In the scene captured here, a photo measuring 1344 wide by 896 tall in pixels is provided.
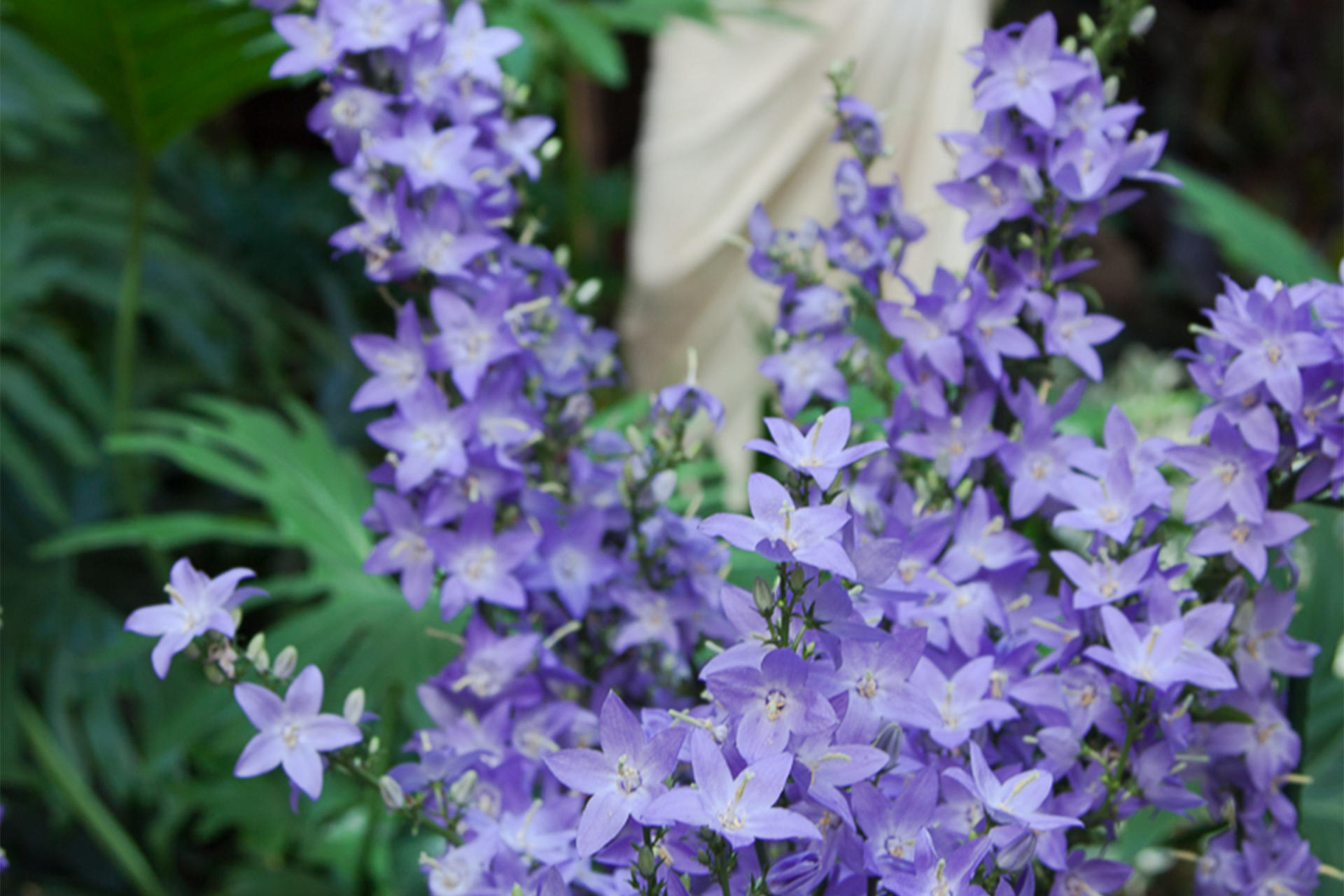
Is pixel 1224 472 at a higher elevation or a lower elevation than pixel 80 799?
higher

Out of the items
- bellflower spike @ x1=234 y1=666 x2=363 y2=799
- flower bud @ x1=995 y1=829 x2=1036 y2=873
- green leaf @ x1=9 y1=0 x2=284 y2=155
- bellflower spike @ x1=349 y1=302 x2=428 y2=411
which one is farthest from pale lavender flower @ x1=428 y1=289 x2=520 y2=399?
green leaf @ x1=9 y1=0 x2=284 y2=155

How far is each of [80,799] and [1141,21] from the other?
970mm

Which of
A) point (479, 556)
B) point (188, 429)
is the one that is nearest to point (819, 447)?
point (479, 556)

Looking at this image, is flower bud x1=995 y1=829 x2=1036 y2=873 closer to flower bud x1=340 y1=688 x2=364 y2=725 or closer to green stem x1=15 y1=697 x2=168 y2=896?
flower bud x1=340 y1=688 x2=364 y2=725

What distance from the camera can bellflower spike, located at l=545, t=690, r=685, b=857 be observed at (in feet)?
0.85

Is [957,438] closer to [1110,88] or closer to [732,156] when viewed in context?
[1110,88]

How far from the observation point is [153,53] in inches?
41.9

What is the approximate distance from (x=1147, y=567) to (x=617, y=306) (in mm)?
2120

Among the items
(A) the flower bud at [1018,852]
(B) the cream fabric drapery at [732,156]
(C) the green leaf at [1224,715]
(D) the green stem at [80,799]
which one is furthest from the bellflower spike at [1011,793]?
(B) the cream fabric drapery at [732,156]

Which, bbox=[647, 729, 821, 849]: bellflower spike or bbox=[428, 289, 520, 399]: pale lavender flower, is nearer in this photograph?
bbox=[647, 729, 821, 849]: bellflower spike

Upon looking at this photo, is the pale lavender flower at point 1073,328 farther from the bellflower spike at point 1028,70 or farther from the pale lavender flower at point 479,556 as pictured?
the pale lavender flower at point 479,556

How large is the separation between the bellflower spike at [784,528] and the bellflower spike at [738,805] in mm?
43

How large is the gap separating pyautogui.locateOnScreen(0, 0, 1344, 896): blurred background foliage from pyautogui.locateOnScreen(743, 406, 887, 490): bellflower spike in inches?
8.7

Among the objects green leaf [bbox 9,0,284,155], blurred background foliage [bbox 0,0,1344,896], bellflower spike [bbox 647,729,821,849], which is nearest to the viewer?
bellflower spike [bbox 647,729,821,849]
